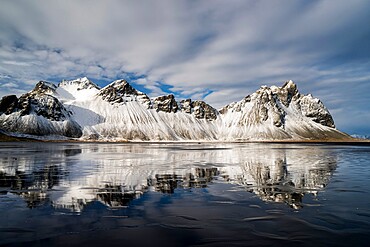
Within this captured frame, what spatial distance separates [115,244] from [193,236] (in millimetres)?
2357

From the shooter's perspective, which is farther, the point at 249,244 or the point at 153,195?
the point at 153,195

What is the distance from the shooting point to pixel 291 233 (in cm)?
816

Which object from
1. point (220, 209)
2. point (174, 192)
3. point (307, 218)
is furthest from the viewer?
point (174, 192)

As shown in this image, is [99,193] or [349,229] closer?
[349,229]

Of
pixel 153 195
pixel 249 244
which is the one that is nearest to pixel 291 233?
pixel 249 244

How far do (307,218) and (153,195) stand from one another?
760cm

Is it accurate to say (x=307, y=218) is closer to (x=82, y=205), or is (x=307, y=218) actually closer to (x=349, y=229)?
(x=349, y=229)

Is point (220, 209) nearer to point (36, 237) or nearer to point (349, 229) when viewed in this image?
point (349, 229)

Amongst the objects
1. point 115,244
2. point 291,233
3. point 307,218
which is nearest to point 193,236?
point 115,244

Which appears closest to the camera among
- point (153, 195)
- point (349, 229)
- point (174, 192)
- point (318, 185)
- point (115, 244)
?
point (115, 244)

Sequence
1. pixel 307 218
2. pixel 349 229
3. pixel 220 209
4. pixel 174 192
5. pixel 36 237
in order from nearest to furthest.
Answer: pixel 36 237, pixel 349 229, pixel 307 218, pixel 220 209, pixel 174 192

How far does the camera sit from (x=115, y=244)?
285 inches

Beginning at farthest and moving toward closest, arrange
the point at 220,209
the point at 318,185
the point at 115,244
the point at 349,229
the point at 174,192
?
1. the point at 318,185
2. the point at 174,192
3. the point at 220,209
4. the point at 349,229
5. the point at 115,244

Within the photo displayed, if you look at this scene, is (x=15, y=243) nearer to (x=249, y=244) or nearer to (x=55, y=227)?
(x=55, y=227)
